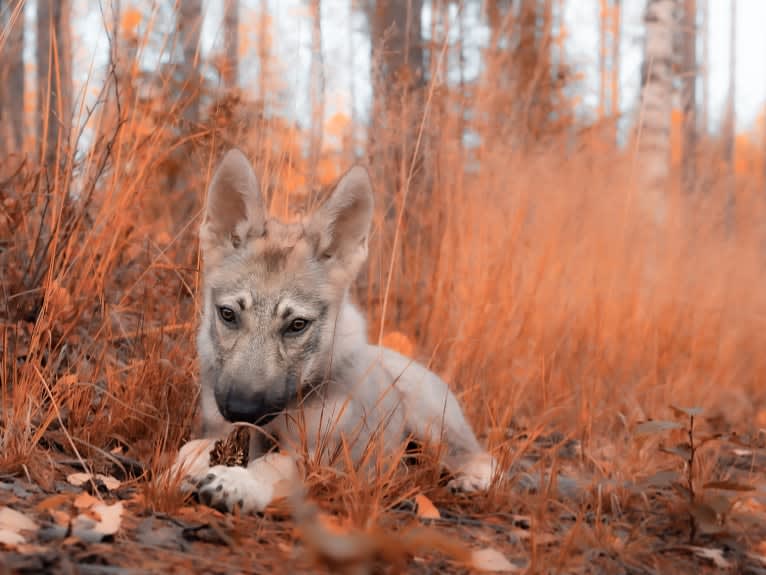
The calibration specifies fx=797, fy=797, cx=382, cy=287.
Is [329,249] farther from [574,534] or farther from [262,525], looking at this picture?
[574,534]

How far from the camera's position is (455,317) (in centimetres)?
440

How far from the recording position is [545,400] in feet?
14.0

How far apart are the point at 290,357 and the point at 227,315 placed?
280 mm

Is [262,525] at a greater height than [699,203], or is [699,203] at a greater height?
[699,203]

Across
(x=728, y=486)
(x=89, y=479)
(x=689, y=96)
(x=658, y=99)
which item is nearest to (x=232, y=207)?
(x=89, y=479)

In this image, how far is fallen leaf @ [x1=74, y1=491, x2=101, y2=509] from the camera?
87.4 inches

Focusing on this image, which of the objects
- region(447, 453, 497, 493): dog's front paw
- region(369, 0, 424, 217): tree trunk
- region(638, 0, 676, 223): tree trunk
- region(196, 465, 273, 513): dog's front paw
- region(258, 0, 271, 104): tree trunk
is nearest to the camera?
region(196, 465, 273, 513): dog's front paw

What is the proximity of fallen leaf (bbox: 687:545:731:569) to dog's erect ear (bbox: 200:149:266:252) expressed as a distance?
1880 mm

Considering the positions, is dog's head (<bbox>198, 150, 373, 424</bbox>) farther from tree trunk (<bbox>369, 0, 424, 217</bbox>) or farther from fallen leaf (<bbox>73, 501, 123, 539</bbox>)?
tree trunk (<bbox>369, 0, 424, 217</bbox>)

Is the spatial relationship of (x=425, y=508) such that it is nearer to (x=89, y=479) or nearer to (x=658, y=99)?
(x=89, y=479)

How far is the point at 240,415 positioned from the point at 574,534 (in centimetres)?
108

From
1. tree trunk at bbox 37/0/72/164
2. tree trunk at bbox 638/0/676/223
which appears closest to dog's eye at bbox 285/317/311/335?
tree trunk at bbox 37/0/72/164

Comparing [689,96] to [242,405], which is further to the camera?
[689,96]

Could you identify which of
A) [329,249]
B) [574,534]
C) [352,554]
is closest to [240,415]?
[329,249]
